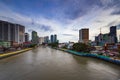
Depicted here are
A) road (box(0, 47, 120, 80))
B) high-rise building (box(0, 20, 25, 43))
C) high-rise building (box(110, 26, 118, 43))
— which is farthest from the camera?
high-rise building (box(0, 20, 25, 43))

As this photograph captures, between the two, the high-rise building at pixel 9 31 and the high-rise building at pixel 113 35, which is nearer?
the high-rise building at pixel 113 35

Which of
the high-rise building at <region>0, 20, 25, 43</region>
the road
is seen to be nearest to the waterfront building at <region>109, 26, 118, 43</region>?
the road

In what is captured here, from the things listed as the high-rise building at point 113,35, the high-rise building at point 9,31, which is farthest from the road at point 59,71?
the high-rise building at point 9,31

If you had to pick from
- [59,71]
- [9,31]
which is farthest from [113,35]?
[9,31]

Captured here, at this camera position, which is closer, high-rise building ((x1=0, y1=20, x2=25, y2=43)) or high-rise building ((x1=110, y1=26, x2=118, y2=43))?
high-rise building ((x1=110, y1=26, x2=118, y2=43))

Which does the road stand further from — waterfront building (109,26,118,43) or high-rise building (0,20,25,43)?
high-rise building (0,20,25,43)

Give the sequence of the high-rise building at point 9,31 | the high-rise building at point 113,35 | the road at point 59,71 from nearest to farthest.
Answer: the road at point 59,71
the high-rise building at point 113,35
the high-rise building at point 9,31

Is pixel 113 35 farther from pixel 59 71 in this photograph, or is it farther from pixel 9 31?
pixel 9 31

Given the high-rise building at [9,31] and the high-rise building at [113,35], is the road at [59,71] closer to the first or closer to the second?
the high-rise building at [113,35]

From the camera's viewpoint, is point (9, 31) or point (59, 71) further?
point (9, 31)

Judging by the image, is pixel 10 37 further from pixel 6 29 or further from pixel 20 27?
pixel 20 27

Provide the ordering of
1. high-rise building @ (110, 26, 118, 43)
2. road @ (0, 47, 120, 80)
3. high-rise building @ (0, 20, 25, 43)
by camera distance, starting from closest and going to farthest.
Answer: road @ (0, 47, 120, 80) → high-rise building @ (110, 26, 118, 43) → high-rise building @ (0, 20, 25, 43)

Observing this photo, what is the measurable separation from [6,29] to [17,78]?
95.2 metres

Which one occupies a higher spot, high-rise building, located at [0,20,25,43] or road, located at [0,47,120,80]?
high-rise building, located at [0,20,25,43]
